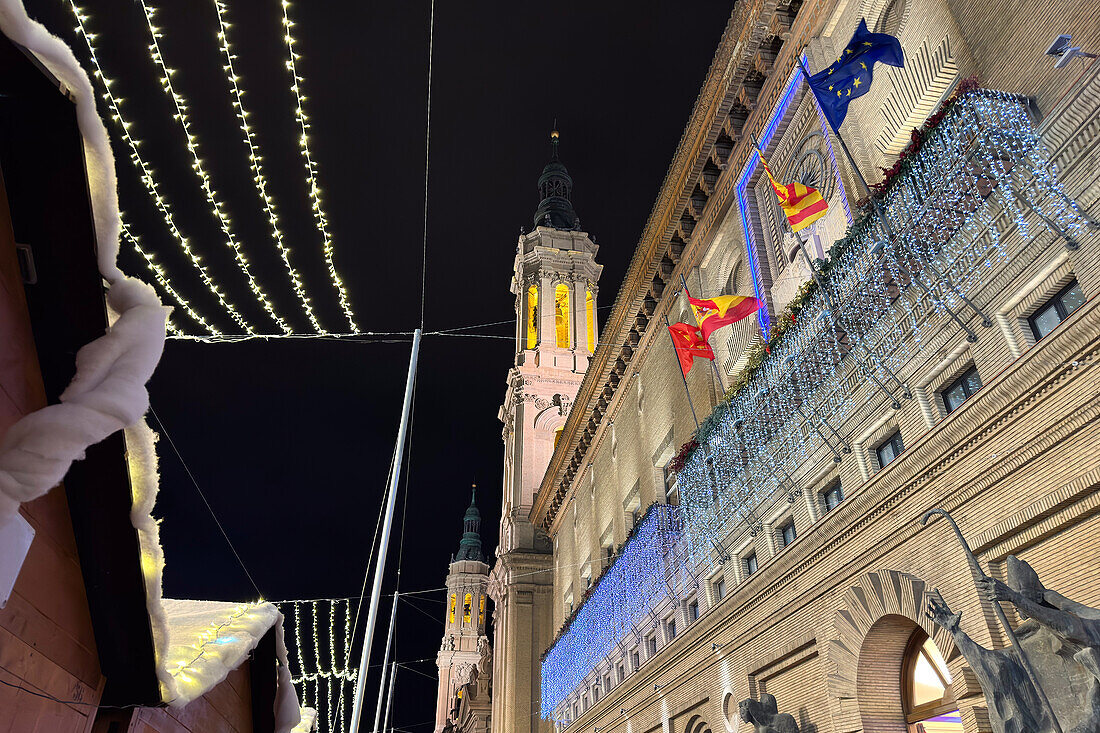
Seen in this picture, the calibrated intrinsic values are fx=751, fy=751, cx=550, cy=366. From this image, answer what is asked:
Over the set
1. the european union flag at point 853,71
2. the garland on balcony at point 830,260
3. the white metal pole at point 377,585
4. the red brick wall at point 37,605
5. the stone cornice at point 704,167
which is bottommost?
the red brick wall at point 37,605

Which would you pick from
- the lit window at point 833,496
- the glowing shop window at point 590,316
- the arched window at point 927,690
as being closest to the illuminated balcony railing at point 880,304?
the lit window at point 833,496

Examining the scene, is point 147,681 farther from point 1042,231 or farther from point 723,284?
point 723,284

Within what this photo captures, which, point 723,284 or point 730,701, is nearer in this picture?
point 730,701

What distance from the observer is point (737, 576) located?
18812 millimetres

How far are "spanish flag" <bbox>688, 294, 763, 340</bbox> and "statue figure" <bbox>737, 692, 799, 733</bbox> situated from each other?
8503mm

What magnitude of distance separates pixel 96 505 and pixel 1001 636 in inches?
431

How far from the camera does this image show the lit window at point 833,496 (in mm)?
15005

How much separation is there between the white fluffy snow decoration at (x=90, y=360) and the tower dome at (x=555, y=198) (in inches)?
2441

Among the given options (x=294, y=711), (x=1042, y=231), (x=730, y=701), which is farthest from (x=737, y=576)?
(x=294, y=711)

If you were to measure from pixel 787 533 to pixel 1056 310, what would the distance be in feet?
27.3

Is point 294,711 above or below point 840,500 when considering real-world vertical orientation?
below

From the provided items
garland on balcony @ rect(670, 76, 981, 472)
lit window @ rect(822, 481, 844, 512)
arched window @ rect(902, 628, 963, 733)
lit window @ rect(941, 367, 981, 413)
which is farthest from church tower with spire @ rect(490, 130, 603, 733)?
lit window @ rect(941, 367, 981, 413)

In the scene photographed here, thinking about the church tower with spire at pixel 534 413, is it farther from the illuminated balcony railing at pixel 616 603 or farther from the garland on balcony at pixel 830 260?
the garland on balcony at pixel 830 260

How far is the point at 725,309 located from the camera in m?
18.6
